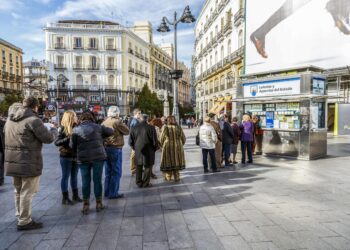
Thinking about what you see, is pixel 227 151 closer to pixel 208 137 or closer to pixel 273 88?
pixel 208 137

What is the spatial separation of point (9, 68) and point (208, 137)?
56.5 meters

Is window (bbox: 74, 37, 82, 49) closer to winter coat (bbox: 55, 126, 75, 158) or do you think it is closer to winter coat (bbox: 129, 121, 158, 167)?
winter coat (bbox: 129, 121, 158, 167)

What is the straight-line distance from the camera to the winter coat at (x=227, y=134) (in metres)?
8.16

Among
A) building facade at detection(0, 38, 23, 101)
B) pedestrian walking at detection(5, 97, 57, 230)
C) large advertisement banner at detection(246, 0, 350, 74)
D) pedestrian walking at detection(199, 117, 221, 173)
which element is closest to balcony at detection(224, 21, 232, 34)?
large advertisement banner at detection(246, 0, 350, 74)

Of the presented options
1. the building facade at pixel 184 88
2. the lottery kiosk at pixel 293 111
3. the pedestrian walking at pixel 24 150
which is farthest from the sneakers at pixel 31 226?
the building facade at pixel 184 88

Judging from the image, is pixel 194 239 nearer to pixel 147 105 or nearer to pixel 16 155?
pixel 16 155

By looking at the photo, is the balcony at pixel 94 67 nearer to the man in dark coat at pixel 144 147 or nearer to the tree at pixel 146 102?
the tree at pixel 146 102

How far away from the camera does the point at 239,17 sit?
83.1 feet

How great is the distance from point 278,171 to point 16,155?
6.37m

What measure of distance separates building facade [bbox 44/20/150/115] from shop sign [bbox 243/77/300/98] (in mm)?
36850

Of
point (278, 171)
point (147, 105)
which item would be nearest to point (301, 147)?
point (278, 171)

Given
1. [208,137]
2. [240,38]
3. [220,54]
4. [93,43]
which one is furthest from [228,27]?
[93,43]

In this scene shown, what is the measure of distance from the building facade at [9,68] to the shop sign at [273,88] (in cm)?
4826

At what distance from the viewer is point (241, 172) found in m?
7.44
